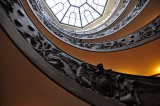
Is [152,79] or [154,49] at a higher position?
[154,49]

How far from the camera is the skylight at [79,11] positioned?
12.0 m

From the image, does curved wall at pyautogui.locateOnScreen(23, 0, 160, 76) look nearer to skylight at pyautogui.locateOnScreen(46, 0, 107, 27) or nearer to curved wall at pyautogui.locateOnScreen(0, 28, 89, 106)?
curved wall at pyautogui.locateOnScreen(0, 28, 89, 106)

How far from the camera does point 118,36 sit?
8.95 meters

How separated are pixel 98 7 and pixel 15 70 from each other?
9.54 metres

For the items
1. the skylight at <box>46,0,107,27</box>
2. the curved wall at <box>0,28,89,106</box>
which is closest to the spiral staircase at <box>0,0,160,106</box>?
the curved wall at <box>0,28,89,106</box>

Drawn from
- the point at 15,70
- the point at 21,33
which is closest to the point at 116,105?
the point at 15,70

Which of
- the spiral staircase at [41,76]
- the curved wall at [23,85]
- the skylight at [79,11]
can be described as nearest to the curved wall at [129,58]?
the spiral staircase at [41,76]

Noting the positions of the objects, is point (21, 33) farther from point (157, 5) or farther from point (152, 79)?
point (157, 5)

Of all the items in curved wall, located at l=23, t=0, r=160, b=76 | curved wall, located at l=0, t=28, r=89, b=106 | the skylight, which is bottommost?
curved wall, located at l=0, t=28, r=89, b=106

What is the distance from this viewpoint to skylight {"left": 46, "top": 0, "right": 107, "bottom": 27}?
12.0 meters

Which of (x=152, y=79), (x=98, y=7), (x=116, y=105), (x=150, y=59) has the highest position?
(x=98, y=7)

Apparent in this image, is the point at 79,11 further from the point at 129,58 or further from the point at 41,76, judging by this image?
the point at 41,76

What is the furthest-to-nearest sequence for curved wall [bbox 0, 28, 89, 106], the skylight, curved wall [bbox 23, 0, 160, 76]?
the skylight < curved wall [bbox 23, 0, 160, 76] < curved wall [bbox 0, 28, 89, 106]

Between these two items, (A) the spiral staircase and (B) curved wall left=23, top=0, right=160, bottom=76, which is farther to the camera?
(B) curved wall left=23, top=0, right=160, bottom=76
